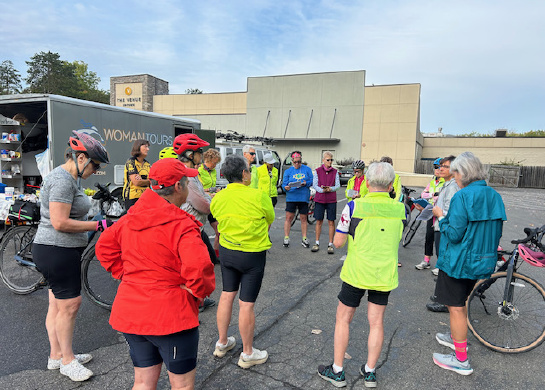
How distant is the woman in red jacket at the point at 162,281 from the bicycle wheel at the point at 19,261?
3.00 metres

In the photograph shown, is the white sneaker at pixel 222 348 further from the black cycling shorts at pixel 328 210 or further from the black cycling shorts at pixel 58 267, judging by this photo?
the black cycling shorts at pixel 328 210

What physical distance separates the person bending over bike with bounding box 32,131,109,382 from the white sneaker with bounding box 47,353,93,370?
5cm

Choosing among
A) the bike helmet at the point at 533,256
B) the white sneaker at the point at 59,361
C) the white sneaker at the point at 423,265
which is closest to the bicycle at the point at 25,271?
the white sneaker at the point at 59,361

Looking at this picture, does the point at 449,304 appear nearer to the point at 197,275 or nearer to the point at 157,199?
the point at 197,275

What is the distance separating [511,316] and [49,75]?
60.0 meters

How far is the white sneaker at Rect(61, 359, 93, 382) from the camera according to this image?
2.55m

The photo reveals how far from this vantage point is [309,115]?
28.6 meters

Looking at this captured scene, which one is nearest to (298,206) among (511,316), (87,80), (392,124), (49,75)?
(511,316)

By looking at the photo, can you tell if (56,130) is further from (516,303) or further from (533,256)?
(516,303)

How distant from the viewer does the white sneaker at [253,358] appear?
278 centimetres

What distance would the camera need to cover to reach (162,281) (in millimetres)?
1665

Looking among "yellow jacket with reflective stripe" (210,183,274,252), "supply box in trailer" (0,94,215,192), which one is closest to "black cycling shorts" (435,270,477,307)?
"yellow jacket with reflective stripe" (210,183,274,252)

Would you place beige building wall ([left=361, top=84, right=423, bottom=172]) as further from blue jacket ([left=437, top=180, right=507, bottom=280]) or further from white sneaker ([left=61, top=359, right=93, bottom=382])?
white sneaker ([left=61, top=359, right=93, bottom=382])

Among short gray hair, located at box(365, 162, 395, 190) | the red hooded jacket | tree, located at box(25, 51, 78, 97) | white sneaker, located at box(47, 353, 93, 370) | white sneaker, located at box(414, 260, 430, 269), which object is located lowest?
white sneaker, located at box(47, 353, 93, 370)
